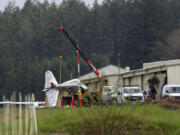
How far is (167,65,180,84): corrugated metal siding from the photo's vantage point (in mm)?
37344

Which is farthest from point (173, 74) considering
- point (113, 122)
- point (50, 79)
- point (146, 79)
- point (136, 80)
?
point (113, 122)

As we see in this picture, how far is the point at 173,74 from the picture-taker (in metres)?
37.5

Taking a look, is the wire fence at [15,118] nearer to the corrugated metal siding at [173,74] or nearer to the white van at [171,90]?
the white van at [171,90]

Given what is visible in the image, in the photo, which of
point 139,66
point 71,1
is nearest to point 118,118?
point 139,66

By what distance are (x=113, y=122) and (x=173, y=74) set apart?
88.6ft

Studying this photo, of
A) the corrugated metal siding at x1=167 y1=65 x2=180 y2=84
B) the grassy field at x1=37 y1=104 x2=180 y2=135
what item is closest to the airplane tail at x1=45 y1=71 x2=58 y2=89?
the corrugated metal siding at x1=167 y1=65 x2=180 y2=84

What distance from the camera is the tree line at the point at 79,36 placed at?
3219 inches

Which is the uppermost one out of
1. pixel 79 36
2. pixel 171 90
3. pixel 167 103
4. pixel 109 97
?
pixel 79 36

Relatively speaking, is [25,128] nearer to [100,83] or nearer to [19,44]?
[100,83]

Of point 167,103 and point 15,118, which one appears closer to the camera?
point 15,118

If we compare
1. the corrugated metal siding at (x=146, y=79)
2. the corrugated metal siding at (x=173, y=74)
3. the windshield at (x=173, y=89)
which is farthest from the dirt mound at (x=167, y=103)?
the corrugated metal siding at (x=146, y=79)

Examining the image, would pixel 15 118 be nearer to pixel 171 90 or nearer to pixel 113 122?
pixel 113 122

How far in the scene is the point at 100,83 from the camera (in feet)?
38.0

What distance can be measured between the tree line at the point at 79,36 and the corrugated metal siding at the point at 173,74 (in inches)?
1296
